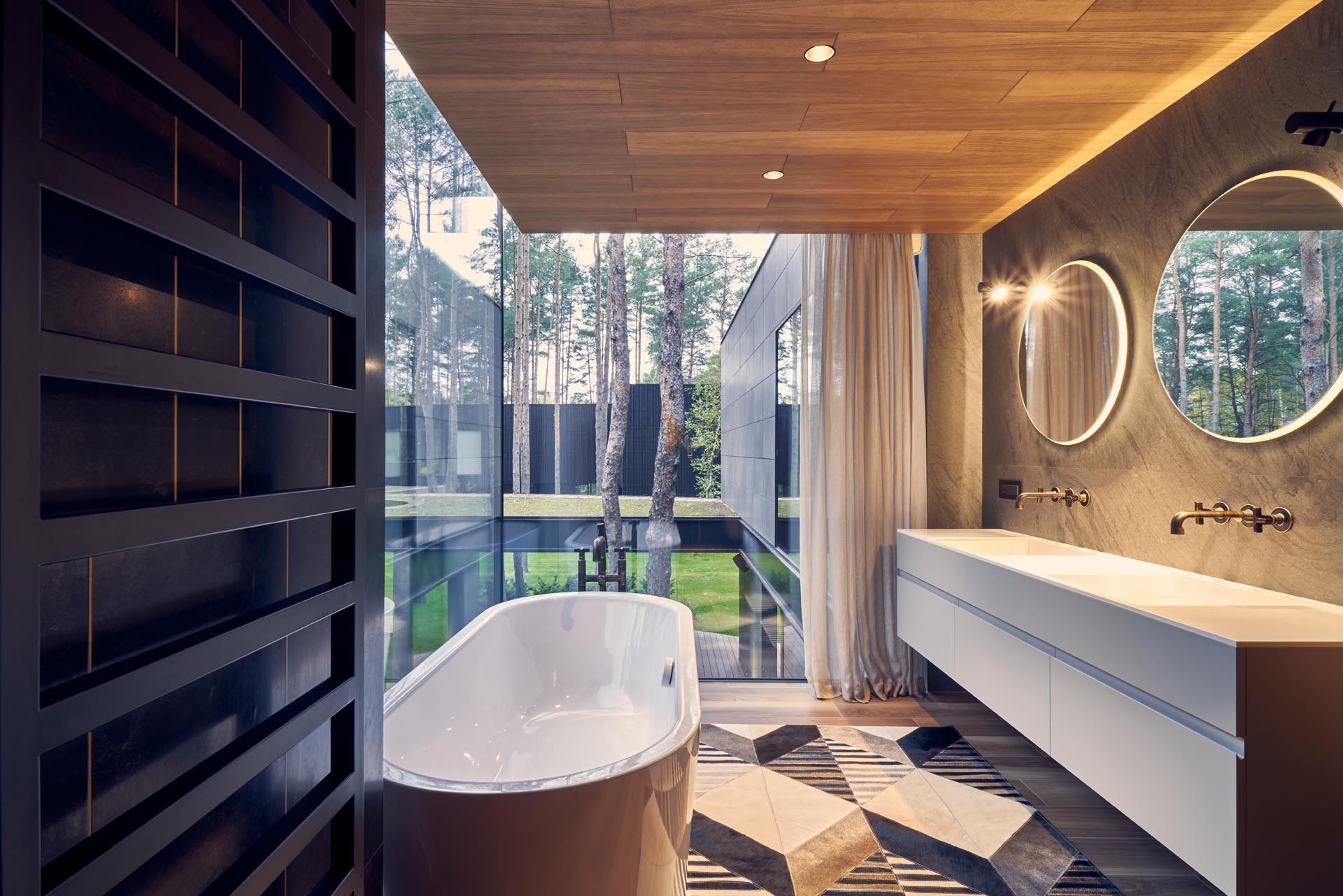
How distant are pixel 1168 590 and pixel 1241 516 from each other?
27cm

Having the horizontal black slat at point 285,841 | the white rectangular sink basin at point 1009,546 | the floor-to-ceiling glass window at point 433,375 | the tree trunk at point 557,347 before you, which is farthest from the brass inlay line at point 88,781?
the tree trunk at point 557,347

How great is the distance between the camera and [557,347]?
358 cm

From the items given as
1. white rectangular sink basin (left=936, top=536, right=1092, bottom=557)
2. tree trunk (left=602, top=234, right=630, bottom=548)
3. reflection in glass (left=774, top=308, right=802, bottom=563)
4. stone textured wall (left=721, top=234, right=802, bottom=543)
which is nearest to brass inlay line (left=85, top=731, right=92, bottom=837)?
white rectangular sink basin (left=936, top=536, right=1092, bottom=557)

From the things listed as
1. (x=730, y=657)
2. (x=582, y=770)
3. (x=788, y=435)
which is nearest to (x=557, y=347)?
(x=788, y=435)

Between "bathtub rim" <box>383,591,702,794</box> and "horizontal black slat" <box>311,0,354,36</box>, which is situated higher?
"horizontal black slat" <box>311,0,354,36</box>

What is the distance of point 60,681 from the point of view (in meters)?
0.47

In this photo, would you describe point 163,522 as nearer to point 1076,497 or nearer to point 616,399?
point 1076,497

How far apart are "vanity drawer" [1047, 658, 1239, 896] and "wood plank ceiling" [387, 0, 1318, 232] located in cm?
150

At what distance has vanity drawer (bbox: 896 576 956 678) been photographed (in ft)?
8.49

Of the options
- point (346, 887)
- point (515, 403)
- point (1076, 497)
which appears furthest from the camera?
point (515, 403)

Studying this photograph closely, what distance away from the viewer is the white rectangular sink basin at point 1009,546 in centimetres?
254

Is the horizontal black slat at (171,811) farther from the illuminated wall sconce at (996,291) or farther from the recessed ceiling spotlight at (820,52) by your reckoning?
the illuminated wall sconce at (996,291)

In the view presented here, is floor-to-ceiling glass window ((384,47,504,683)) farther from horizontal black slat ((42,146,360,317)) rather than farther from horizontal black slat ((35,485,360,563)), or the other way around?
horizontal black slat ((42,146,360,317))

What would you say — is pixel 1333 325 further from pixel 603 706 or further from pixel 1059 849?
pixel 603 706
